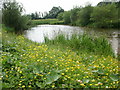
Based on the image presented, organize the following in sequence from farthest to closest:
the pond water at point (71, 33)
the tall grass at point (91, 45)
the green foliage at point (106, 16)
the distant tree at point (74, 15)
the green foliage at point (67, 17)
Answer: the green foliage at point (67, 17) < the distant tree at point (74, 15) < the green foliage at point (106, 16) < the pond water at point (71, 33) < the tall grass at point (91, 45)

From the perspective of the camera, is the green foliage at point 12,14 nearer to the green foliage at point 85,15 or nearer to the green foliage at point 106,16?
the green foliage at point 106,16

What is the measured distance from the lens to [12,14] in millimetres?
17375

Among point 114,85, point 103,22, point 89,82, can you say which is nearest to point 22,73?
point 89,82

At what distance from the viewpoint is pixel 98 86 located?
8.32 feet

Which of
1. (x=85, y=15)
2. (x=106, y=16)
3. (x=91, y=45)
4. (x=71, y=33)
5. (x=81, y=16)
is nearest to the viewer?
(x=91, y=45)

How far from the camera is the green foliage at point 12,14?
17.1 m

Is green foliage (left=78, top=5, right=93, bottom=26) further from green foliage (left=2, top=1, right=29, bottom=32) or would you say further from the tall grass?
the tall grass

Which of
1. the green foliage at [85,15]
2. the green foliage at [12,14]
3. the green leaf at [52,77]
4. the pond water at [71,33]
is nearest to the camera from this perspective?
the green leaf at [52,77]

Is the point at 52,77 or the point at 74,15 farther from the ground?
the point at 74,15

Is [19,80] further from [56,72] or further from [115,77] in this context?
[115,77]

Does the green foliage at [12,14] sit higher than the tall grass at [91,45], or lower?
higher

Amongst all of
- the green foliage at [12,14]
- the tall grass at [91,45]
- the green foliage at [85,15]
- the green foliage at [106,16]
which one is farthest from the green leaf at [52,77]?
the green foliage at [85,15]

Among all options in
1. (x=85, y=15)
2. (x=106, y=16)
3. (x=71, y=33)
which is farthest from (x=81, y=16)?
(x=71, y=33)

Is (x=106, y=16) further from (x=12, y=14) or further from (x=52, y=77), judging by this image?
(x=52, y=77)
